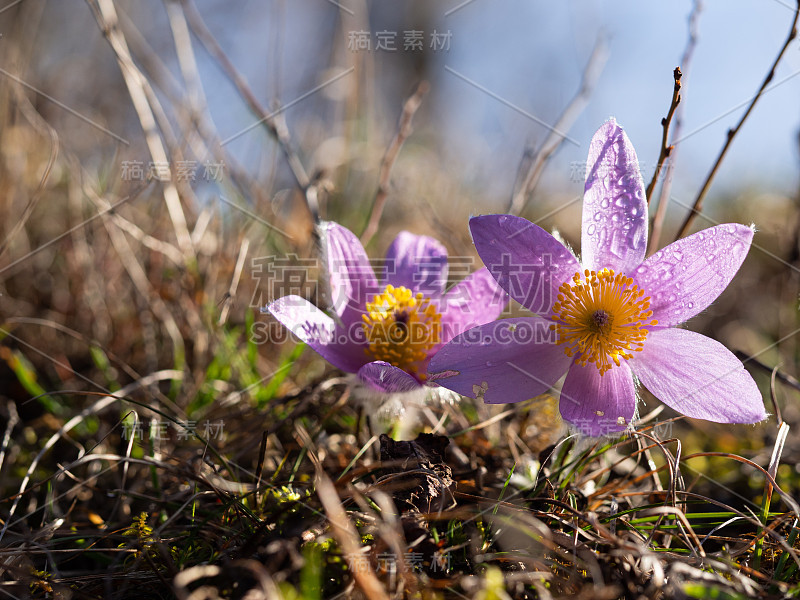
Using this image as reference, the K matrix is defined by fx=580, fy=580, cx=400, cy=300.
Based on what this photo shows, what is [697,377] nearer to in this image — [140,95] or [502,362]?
[502,362]

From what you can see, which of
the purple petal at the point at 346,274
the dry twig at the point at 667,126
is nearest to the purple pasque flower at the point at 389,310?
the purple petal at the point at 346,274

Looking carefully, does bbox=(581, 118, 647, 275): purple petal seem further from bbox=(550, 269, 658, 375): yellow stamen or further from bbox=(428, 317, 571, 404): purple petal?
bbox=(428, 317, 571, 404): purple petal

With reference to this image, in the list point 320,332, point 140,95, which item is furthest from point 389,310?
point 140,95

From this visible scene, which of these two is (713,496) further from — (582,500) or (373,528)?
(373,528)

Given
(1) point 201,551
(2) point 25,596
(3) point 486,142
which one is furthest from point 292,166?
(3) point 486,142

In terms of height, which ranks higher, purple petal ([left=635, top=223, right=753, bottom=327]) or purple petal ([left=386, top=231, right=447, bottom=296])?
purple petal ([left=635, top=223, right=753, bottom=327])

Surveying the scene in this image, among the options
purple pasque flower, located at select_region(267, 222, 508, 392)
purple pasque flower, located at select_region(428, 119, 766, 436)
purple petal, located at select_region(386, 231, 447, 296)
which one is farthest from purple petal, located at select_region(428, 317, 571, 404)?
purple petal, located at select_region(386, 231, 447, 296)
